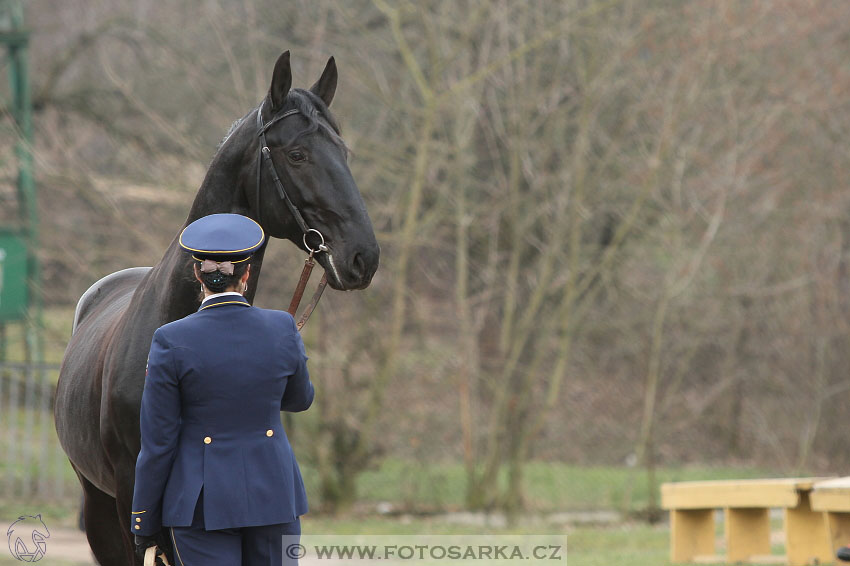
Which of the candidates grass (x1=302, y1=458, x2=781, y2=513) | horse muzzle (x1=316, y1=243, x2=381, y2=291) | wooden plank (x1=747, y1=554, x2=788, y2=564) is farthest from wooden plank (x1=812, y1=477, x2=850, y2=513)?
grass (x1=302, y1=458, x2=781, y2=513)

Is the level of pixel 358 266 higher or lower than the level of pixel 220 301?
higher

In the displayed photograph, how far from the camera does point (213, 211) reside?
4.26 meters

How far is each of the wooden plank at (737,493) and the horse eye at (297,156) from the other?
470 centimetres

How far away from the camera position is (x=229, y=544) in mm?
3516

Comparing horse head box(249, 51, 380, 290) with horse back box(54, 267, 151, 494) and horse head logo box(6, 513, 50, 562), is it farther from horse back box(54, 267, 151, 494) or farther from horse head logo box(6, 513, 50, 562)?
horse head logo box(6, 513, 50, 562)

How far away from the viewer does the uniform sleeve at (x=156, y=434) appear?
135 inches

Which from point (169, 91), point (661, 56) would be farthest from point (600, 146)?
point (169, 91)

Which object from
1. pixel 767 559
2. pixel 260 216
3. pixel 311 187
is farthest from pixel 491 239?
pixel 311 187

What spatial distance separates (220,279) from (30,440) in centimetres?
964

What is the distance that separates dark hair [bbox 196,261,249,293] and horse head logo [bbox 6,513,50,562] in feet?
12.7

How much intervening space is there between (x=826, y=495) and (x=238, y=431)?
4303 mm

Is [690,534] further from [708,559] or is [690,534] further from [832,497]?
[832,497]

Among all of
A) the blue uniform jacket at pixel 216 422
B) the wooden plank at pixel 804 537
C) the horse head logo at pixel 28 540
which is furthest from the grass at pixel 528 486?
the blue uniform jacket at pixel 216 422

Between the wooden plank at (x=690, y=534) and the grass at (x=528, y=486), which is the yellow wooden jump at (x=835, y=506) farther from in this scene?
the grass at (x=528, y=486)
